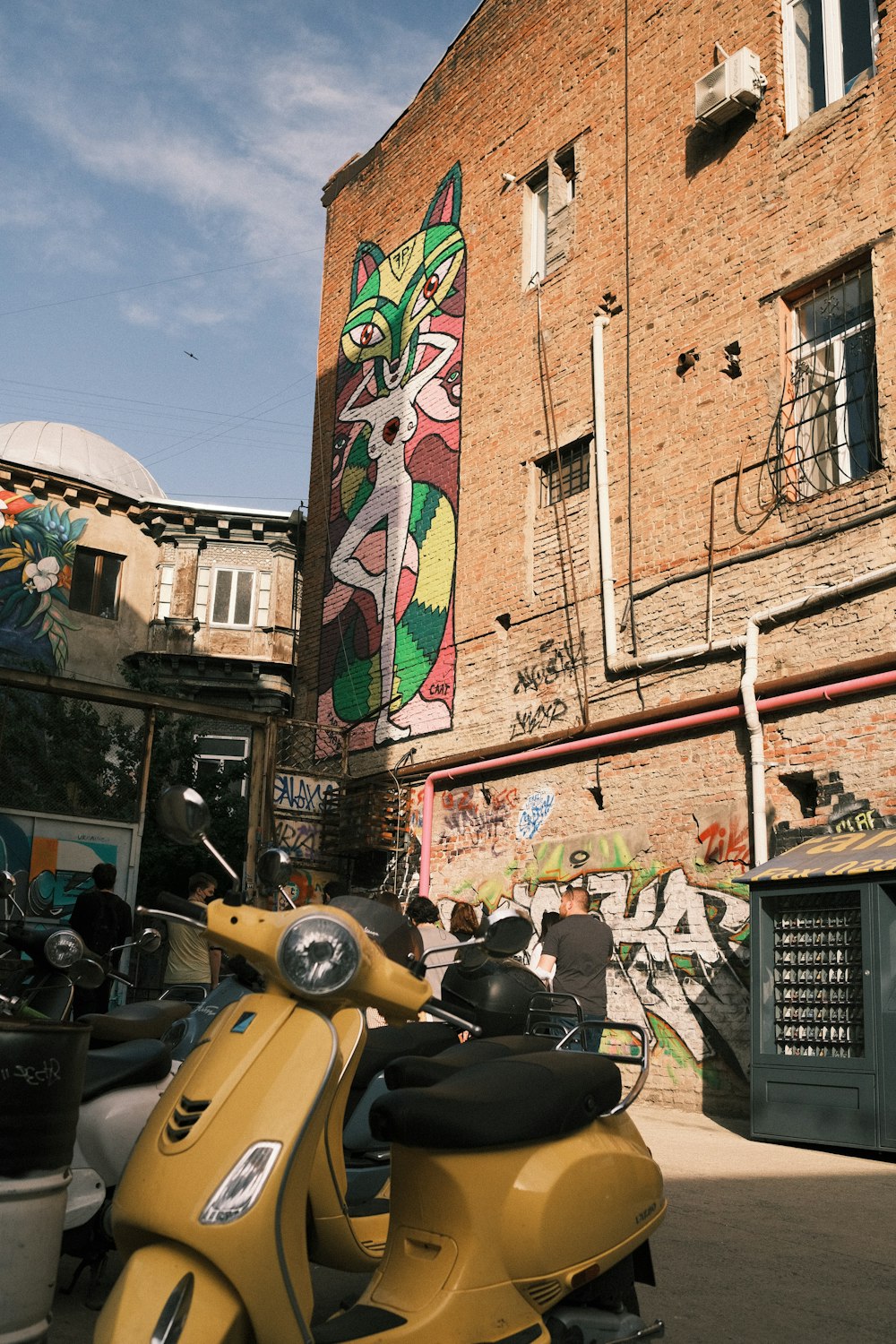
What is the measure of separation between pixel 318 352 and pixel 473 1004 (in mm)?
14351

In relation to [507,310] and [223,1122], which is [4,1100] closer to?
[223,1122]

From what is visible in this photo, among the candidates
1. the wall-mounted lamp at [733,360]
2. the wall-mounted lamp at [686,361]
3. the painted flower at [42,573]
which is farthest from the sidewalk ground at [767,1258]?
the painted flower at [42,573]

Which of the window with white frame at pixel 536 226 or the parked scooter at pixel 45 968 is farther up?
the window with white frame at pixel 536 226

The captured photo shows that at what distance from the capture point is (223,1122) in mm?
2543

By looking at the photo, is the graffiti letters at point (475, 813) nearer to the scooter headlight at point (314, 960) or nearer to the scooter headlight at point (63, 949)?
the scooter headlight at point (63, 949)

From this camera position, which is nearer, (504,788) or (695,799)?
(695,799)

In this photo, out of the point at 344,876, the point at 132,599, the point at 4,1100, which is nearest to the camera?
the point at 4,1100

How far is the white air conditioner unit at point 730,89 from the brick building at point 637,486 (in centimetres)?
4

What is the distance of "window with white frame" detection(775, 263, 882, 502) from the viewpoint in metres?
10.2

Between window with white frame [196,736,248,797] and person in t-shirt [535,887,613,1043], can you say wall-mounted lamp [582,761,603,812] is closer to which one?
person in t-shirt [535,887,613,1043]

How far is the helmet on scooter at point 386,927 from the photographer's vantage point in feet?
10.6

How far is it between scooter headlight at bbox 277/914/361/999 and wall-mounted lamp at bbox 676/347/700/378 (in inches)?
395

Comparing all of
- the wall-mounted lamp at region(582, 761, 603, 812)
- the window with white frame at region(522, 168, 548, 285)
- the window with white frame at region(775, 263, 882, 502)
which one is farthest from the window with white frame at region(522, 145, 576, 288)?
the wall-mounted lamp at region(582, 761, 603, 812)

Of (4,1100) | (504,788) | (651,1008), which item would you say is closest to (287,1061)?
(4,1100)
